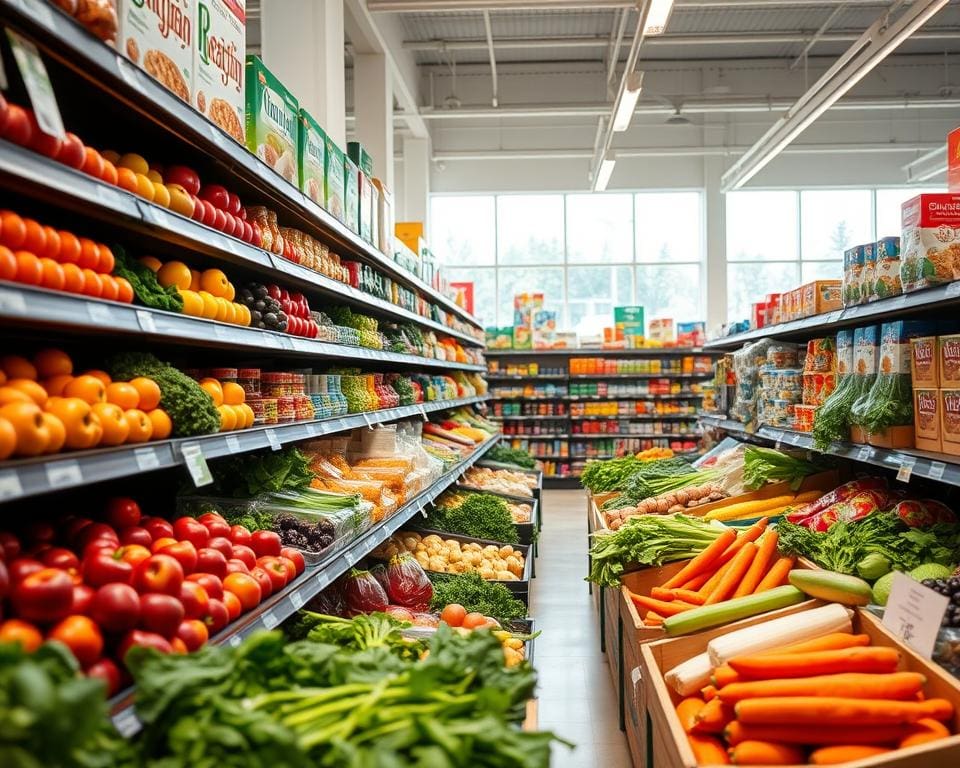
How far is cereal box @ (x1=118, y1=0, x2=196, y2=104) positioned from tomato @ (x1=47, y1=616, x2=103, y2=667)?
4.27 ft

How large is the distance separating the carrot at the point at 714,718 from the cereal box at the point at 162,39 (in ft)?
7.27

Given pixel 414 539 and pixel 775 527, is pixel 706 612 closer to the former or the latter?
pixel 775 527

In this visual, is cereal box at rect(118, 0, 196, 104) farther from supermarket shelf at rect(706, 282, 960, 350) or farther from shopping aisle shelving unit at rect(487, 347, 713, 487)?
shopping aisle shelving unit at rect(487, 347, 713, 487)

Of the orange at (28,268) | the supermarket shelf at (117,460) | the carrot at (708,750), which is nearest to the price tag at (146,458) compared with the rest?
the supermarket shelf at (117,460)

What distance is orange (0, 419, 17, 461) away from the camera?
1377mm

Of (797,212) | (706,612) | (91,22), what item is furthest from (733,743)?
(797,212)

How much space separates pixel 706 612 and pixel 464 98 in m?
11.8

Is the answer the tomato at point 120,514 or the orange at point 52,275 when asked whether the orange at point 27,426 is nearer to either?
the orange at point 52,275

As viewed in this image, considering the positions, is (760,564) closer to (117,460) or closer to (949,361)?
(949,361)

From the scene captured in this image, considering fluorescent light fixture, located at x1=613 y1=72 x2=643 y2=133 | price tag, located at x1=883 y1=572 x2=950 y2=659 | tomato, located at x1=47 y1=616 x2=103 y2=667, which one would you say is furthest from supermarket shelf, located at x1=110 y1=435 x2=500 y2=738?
fluorescent light fixture, located at x1=613 y1=72 x2=643 y2=133

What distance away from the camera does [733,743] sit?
2062mm

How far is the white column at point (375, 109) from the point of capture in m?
8.00

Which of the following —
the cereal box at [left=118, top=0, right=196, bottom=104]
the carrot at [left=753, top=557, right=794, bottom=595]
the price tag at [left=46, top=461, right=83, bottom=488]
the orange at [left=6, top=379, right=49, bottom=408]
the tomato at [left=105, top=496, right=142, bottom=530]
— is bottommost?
the carrot at [left=753, top=557, right=794, bottom=595]

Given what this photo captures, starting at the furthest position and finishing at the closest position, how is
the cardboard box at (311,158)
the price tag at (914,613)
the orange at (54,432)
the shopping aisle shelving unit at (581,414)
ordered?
the shopping aisle shelving unit at (581,414) → the cardboard box at (311,158) → the price tag at (914,613) → the orange at (54,432)
